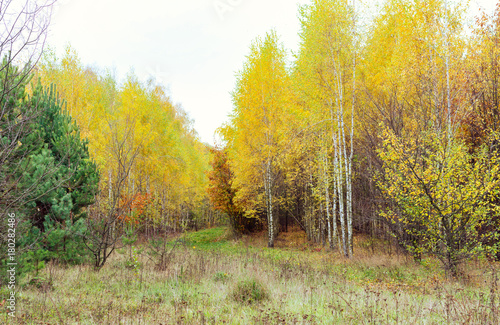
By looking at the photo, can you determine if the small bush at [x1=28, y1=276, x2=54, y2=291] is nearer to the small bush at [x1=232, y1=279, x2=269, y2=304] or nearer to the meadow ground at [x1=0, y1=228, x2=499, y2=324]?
the meadow ground at [x1=0, y1=228, x2=499, y2=324]

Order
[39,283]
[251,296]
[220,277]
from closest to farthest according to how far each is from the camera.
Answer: [251,296] → [39,283] → [220,277]

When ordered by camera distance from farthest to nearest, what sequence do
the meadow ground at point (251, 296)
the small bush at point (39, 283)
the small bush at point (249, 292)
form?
the small bush at point (39, 283) → the small bush at point (249, 292) → the meadow ground at point (251, 296)

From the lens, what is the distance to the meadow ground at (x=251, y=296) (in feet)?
11.7

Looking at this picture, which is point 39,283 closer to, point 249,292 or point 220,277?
point 220,277

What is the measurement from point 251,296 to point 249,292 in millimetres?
77

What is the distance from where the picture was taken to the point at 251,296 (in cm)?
464

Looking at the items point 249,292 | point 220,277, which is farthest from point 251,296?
point 220,277

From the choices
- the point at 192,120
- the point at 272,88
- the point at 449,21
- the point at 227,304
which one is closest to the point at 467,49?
the point at 449,21

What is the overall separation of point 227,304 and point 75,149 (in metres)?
5.35

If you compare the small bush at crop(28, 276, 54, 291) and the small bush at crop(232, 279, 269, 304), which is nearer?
the small bush at crop(232, 279, 269, 304)

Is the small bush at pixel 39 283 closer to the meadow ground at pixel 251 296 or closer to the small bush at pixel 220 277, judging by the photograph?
the meadow ground at pixel 251 296

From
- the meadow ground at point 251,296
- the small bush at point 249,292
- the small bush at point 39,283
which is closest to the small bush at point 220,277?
the meadow ground at point 251,296

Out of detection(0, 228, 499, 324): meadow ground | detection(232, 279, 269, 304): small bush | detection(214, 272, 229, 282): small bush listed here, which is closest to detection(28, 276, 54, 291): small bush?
detection(0, 228, 499, 324): meadow ground

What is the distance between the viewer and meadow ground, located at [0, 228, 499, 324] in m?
3.56
